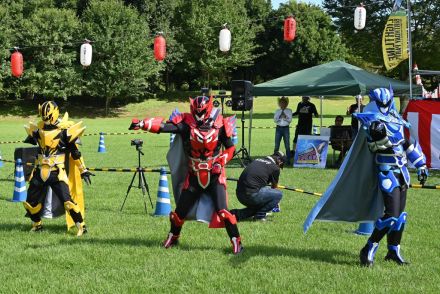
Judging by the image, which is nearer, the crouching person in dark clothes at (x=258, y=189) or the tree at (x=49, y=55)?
the crouching person in dark clothes at (x=258, y=189)

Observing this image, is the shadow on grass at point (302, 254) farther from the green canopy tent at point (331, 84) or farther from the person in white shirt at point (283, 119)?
the person in white shirt at point (283, 119)

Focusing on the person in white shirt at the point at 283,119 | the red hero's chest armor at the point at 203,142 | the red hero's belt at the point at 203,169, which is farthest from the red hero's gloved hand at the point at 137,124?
the person in white shirt at the point at 283,119

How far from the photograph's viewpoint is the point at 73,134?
7629mm

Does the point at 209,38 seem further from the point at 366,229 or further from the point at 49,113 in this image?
the point at 366,229

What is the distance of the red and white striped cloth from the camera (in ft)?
43.1

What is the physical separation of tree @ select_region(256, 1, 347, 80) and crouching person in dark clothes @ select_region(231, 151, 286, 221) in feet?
180

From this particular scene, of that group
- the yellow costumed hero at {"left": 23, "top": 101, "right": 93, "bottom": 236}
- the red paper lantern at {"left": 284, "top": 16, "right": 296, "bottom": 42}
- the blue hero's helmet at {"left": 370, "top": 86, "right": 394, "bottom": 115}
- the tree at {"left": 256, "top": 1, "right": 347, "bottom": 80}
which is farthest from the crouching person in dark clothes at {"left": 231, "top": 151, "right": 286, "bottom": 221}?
the tree at {"left": 256, "top": 1, "right": 347, "bottom": 80}

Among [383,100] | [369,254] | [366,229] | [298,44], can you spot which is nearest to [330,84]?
[366,229]

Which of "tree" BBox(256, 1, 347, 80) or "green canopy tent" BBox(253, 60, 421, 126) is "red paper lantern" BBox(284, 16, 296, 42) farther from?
"tree" BBox(256, 1, 347, 80)

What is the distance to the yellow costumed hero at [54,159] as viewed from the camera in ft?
24.7

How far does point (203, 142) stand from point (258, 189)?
2.31 m

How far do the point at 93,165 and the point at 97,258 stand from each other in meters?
10.1

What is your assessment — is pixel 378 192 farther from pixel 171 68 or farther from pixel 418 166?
pixel 171 68

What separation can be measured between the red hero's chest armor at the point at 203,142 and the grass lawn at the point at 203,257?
119 centimetres
